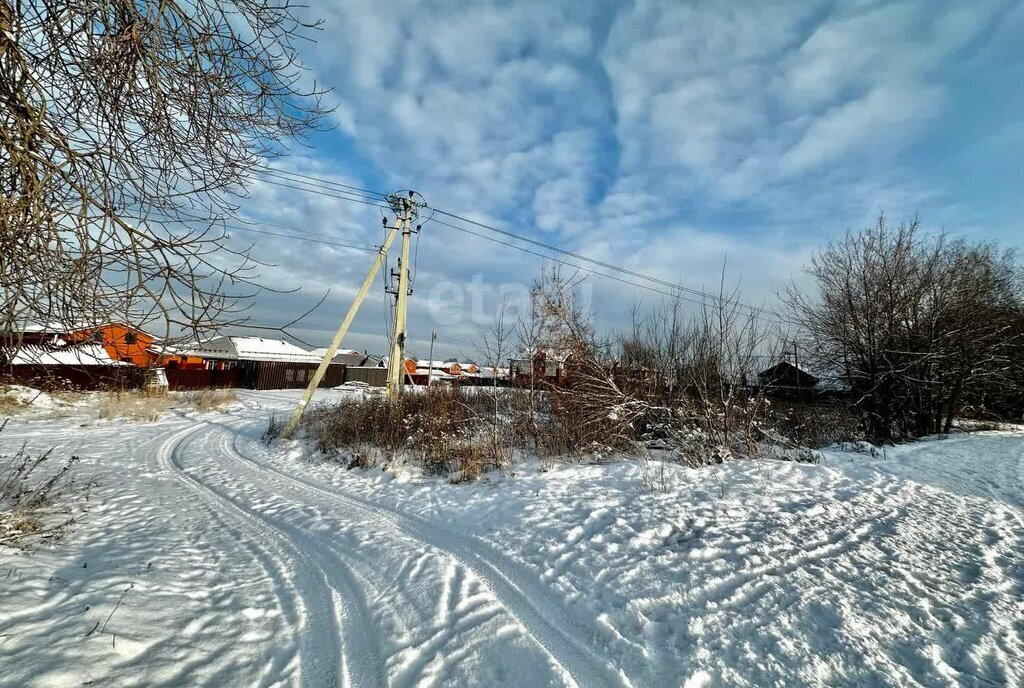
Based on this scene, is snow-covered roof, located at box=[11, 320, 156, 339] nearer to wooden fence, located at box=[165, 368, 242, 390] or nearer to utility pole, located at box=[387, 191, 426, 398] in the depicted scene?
utility pole, located at box=[387, 191, 426, 398]

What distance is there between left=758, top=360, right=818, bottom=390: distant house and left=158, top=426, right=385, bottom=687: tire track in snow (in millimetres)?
8067

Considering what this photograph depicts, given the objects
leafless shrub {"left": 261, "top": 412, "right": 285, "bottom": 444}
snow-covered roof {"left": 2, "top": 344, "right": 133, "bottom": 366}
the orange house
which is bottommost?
leafless shrub {"left": 261, "top": 412, "right": 285, "bottom": 444}

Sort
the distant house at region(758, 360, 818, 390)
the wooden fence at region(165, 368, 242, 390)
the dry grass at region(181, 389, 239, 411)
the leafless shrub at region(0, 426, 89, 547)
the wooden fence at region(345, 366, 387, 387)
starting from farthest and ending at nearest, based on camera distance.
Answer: the wooden fence at region(345, 366, 387, 387), the wooden fence at region(165, 368, 242, 390), the dry grass at region(181, 389, 239, 411), the distant house at region(758, 360, 818, 390), the leafless shrub at region(0, 426, 89, 547)

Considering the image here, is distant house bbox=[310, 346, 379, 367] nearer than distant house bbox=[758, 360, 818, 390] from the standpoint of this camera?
No

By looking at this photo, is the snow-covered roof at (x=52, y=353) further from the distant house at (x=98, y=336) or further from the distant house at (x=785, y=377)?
the distant house at (x=785, y=377)

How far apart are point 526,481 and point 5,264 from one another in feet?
19.5

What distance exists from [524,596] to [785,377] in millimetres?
12028

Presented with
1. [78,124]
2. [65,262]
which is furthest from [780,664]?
[78,124]

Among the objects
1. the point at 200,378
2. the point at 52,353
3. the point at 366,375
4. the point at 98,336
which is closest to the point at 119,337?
the point at 98,336

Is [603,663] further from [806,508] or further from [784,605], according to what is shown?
[806,508]

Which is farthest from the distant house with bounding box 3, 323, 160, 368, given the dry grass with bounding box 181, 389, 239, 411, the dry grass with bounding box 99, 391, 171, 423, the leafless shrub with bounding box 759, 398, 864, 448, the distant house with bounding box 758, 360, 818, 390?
the dry grass with bounding box 181, 389, 239, 411

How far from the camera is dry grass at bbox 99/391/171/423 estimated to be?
15.3 metres

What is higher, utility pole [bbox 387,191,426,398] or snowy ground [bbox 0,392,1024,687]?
utility pole [bbox 387,191,426,398]

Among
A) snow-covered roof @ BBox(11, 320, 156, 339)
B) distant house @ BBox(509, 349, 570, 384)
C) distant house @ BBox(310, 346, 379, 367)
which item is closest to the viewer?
snow-covered roof @ BBox(11, 320, 156, 339)
